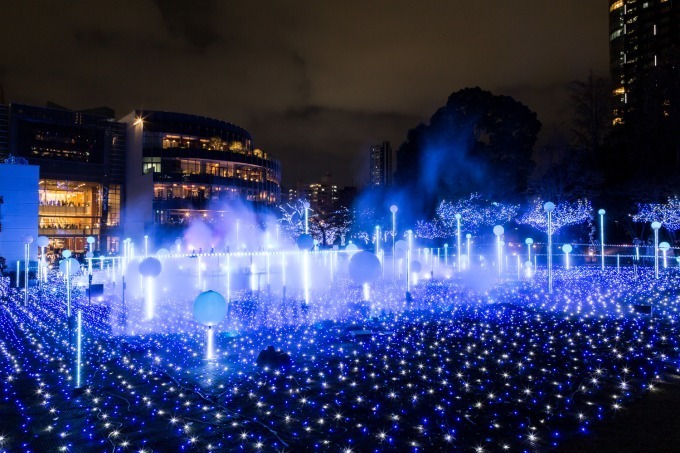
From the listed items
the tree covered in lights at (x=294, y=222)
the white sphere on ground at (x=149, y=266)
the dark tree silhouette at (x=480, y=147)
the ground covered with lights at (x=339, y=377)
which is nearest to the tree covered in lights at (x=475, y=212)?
the dark tree silhouette at (x=480, y=147)

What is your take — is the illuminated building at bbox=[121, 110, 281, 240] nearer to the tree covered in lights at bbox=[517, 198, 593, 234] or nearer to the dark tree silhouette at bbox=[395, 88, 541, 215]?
the dark tree silhouette at bbox=[395, 88, 541, 215]

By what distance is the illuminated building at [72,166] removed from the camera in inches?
2015

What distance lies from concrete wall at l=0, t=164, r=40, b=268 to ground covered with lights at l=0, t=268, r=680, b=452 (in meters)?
16.9

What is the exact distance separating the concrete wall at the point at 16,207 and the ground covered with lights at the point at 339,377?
16926 millimetres

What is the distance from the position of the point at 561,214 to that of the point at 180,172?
131ft

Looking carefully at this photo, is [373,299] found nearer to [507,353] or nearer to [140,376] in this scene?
[507,353]

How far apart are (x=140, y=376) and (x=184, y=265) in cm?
2437

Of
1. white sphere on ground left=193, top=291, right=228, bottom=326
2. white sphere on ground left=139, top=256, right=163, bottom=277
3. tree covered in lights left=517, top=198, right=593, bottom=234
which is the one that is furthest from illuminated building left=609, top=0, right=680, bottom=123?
white sphere on ground left=193, top=291, right=228, bottom=326

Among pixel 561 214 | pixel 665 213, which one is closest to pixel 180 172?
pixel 561 214

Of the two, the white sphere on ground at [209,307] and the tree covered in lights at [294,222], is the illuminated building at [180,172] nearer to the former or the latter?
the tree covered in lights at [294,222]

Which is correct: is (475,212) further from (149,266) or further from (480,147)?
(149,266)

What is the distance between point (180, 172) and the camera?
56062mm

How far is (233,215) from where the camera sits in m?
58.9

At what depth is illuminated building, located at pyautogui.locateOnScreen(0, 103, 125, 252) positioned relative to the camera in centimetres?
5119
